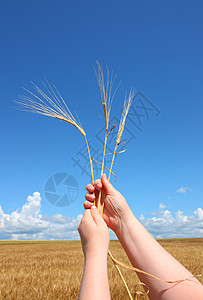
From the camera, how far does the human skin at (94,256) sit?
1175 millimetres

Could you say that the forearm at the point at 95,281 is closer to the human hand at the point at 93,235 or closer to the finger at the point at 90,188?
the human hand at the point at 93,235

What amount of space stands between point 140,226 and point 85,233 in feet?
1.20

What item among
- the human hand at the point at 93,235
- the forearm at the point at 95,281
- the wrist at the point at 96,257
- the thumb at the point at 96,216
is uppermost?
the thumb at the point at 96,216

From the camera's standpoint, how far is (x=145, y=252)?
4.73 feet

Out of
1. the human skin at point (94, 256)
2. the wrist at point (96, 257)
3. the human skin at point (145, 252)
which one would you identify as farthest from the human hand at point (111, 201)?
the wrist at point (96, 257)

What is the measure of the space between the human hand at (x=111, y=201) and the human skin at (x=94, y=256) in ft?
0.36

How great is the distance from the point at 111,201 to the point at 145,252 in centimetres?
40

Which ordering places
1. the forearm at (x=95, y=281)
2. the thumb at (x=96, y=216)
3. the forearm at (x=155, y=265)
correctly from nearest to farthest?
the forearm at (x=95, y=281) < the forearm at (x=155, y=265) < the thumb at (x=96, y=216)

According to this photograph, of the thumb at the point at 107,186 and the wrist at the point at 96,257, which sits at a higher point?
the thumb at the point at 107,186

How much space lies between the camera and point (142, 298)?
275cm

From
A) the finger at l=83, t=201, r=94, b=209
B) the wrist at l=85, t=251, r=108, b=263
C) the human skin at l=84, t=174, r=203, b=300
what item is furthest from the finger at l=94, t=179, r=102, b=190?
the wrist at l=85, t=251, r=108, b=263

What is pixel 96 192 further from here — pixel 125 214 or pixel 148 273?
pixel 148 273

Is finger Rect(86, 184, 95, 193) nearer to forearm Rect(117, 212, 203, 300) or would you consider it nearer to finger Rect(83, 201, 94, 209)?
finger Rect(83, 201, 94, 209)

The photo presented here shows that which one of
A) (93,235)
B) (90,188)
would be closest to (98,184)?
(90,188)
